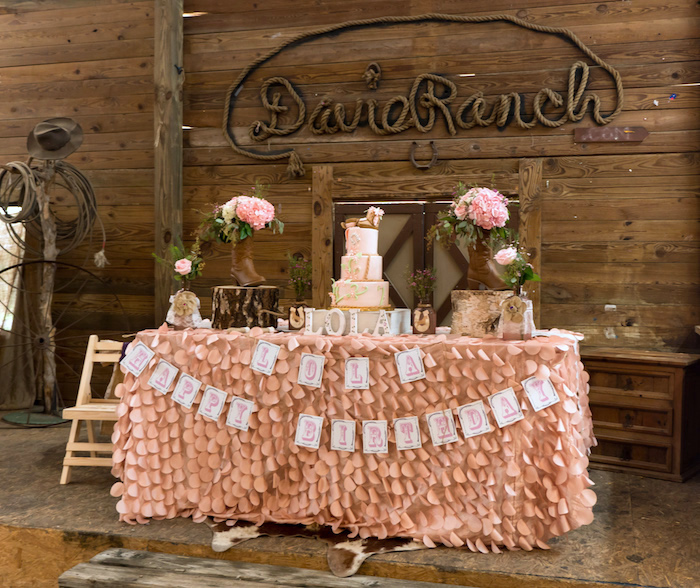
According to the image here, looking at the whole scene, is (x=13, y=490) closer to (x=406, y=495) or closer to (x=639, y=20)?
(x=406, y=495)

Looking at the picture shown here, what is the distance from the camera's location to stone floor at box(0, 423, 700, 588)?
2.43 m

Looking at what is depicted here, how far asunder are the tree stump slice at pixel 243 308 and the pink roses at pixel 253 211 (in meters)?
0.32

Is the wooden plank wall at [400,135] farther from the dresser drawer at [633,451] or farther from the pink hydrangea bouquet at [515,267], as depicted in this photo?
the pink hydrangea bouquet at [515,267]

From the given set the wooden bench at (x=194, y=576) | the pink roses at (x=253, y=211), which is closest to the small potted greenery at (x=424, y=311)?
the pink roses at (x=253, y=211)

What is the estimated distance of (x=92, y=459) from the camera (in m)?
3.46

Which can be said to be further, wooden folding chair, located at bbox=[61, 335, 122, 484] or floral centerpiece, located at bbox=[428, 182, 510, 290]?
wooden folding chair, located at bbox=[61, 335, 122, 484]

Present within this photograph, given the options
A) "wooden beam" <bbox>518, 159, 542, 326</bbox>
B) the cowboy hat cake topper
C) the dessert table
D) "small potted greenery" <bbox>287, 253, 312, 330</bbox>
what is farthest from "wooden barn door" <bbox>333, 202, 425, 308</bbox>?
the cowboy hat cake topper

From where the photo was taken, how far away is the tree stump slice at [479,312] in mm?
2883

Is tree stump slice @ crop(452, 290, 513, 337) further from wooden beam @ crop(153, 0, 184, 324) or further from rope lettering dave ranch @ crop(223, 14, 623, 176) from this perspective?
wooden beam @ crop(153, 0, 184, 324)

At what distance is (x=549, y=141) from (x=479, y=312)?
6.62ft

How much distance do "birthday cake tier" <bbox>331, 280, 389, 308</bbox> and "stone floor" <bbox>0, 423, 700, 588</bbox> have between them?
1.03 meters

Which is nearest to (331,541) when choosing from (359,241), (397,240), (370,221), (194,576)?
(194,576)

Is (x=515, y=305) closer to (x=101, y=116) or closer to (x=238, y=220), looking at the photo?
(x=238, y=220)

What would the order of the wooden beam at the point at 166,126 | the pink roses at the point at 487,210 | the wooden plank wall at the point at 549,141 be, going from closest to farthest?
the pink roses at the point at 487,210, the wooden plank wall at the point at 549,141, the wooden beam at the point at 166,126
